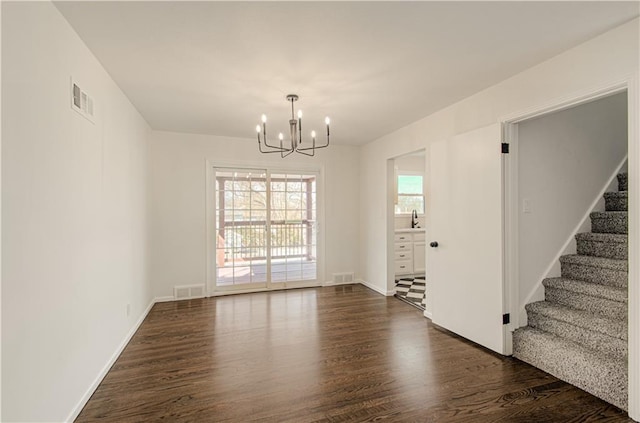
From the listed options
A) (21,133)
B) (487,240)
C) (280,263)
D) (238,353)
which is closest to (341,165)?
(280,263)

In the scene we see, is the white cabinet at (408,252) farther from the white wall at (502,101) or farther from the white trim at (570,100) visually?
the white trim at (570,100)

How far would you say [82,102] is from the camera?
2.18m

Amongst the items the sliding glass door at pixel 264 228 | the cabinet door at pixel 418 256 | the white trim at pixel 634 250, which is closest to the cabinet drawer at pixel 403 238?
the cabinet door at pixel 418 256

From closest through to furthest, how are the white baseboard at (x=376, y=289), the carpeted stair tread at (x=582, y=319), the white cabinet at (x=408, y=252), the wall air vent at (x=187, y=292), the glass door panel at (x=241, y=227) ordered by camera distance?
1. the carpeted stair tread at (x=582, y=319)
2. the wall air vent at (x=187, y=292)
3. the white baseboard at (x=376, y=289)
4. the glass door panel at (x=241, y=227)
5. the white cabinet at (x=408, y=252)

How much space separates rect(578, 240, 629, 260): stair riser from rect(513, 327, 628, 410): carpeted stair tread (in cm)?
95

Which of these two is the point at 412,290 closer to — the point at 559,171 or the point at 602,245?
the point at 602,245

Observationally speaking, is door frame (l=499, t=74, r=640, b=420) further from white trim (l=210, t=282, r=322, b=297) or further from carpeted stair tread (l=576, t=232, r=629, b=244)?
white trim (l=210, t=282, r=322, b=297)

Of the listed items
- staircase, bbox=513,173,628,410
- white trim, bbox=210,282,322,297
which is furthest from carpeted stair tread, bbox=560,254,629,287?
white trim, bbox=210,282,322,297

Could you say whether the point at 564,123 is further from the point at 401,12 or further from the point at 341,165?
the point at 341,165

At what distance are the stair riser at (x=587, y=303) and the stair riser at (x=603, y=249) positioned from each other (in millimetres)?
512

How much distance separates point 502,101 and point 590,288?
5.91 ft

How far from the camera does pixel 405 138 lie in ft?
14.6

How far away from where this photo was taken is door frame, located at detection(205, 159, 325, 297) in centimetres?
495

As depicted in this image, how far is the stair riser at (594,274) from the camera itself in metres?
2.70
